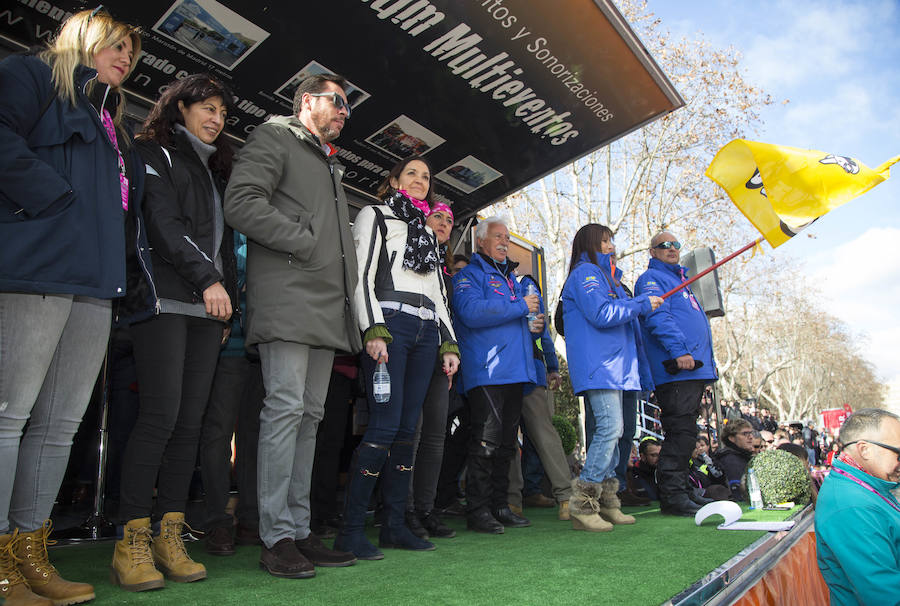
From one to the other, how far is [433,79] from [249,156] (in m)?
1.59

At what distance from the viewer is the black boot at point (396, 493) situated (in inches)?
122

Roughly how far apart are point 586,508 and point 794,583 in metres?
1.28

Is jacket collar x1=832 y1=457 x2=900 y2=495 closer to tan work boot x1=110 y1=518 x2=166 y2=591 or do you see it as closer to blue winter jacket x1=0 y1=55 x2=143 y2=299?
tan work boot x1=110 y1=518 x2=166 y2=591

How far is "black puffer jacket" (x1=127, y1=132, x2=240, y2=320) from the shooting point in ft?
7.80

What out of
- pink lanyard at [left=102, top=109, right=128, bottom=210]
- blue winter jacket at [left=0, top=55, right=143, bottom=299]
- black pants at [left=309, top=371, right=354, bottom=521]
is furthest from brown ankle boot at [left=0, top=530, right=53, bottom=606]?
black pants at [left=309, top=371, right=354, bottom=521]

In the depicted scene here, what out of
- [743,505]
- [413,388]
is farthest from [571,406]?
[413,388]

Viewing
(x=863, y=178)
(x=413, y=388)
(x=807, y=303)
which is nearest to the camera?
(x=413, y=388)

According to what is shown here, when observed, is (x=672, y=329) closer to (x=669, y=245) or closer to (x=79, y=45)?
(x=669, y=245)

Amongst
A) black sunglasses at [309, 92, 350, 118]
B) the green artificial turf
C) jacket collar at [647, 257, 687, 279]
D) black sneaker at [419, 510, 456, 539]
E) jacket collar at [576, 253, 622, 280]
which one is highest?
black sunglasses at [309, 92, 350, 118]

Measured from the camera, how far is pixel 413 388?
122 inches

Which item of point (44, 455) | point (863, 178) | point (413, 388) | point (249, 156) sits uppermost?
point (863, 178)

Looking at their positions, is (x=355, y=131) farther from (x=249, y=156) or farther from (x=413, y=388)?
(x=413, y=388)

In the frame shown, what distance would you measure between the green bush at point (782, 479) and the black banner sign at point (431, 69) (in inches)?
Answer: 111

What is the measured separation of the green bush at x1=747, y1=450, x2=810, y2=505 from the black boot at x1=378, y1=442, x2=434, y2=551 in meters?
3.11
